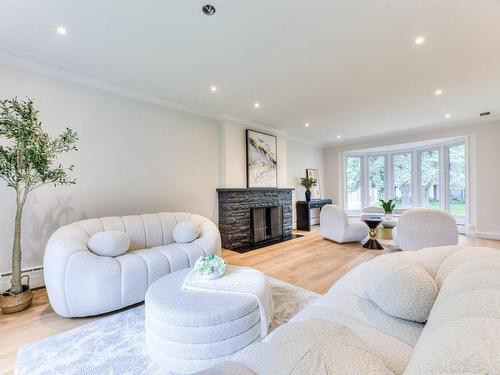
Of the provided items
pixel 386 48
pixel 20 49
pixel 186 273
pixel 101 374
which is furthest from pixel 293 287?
pixel 20 49

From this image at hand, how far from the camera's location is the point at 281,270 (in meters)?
3.23

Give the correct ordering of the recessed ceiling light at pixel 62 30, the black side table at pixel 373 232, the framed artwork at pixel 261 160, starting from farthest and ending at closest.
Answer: the framed artwork at pixel 261 160 → the black side table at pixel 373 232 → the recessed ceiling light at pixel 62 30

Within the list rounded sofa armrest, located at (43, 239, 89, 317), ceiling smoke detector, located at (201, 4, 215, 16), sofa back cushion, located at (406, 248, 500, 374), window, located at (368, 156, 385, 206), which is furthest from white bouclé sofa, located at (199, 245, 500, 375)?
window, located at (368, 156, 385, 206)

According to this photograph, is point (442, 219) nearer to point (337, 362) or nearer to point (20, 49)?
point (337, 362)

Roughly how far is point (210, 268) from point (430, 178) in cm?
693

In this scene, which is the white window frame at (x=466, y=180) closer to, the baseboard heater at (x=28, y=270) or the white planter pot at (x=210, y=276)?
the white planter pot at (x=210, y=276)

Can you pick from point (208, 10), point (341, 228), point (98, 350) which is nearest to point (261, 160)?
point (341, 228)

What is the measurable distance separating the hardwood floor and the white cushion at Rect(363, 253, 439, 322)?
4.82 feet

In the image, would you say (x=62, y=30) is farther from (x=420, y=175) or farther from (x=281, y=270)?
(x=420, y=175)

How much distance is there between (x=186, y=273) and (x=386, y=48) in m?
3.10

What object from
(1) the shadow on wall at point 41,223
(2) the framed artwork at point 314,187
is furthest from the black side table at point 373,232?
(1) the shadow on wall at point 41,223

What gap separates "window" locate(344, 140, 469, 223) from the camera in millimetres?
5734

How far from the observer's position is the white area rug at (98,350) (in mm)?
1499

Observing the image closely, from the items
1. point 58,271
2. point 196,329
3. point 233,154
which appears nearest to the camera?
point 196,329
